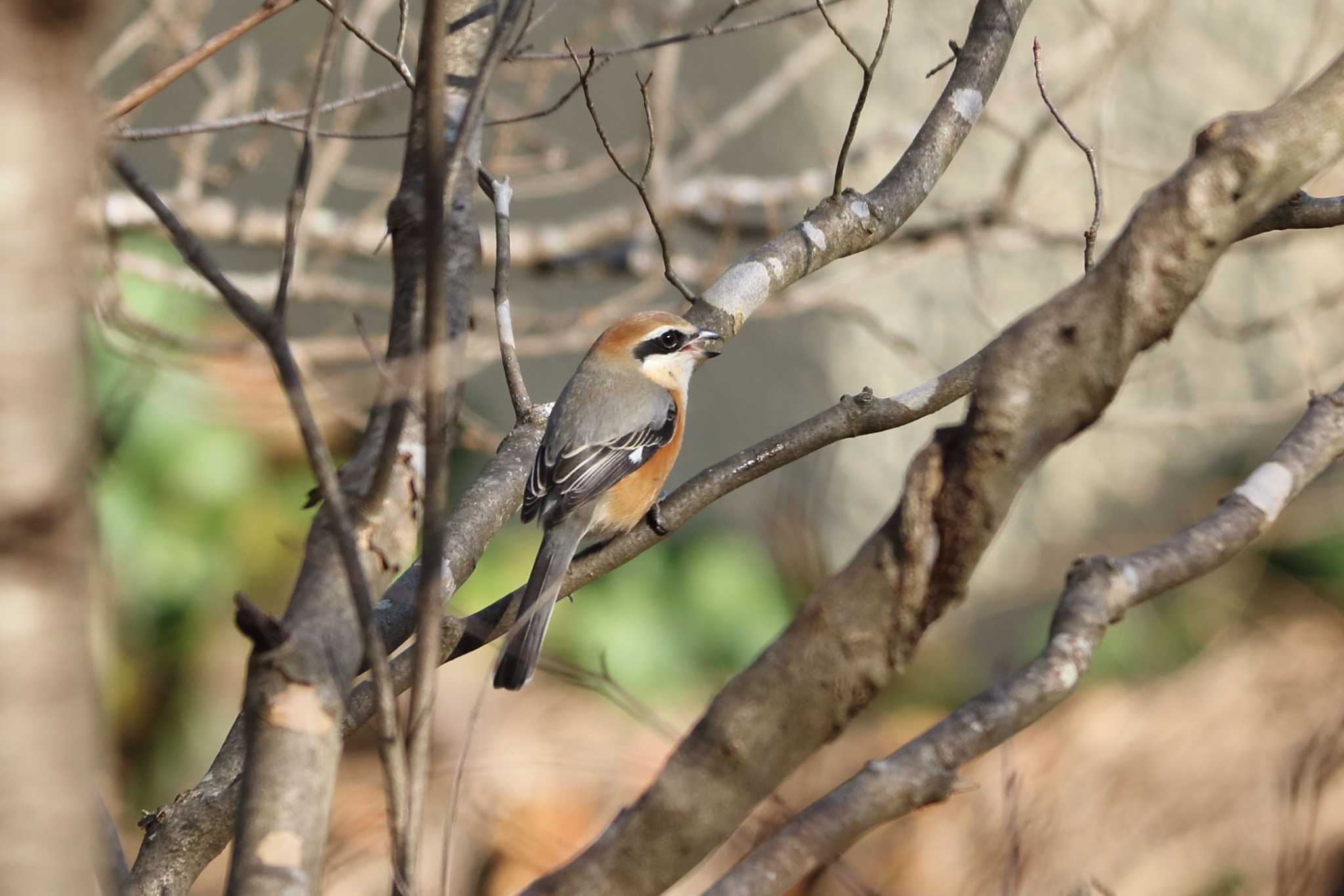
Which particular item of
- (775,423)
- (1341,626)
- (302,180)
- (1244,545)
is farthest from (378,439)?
(775,423)

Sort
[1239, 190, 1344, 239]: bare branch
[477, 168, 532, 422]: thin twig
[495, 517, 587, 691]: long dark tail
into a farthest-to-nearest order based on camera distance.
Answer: [495, 517, 587, 691]: long dark tail
[477, 168, 532, 422]: thin twig
[1239, 190, 1344, 239]: bare branch

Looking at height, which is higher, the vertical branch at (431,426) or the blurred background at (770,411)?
the blurred background at (770,411)

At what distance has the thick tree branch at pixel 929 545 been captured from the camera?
47.6 inches

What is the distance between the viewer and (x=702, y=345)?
3.25m

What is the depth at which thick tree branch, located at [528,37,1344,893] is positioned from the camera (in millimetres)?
1208

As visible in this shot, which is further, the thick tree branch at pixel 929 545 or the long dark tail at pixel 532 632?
the long dark tail at pixel 532 632

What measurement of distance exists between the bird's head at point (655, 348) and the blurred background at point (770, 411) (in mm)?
554

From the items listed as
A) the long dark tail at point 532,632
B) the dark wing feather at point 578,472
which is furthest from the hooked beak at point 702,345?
the long dark tail at point 532,632

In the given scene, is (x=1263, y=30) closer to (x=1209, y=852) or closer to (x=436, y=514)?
(x=1209, y=852)

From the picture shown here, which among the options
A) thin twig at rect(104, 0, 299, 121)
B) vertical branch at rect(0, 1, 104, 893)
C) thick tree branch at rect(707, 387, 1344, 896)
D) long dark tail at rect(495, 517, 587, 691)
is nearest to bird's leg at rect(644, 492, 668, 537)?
long dark tail at rect(495, 517, 587, 691)

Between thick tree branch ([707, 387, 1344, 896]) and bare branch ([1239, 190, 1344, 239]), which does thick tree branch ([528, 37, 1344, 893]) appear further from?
bare branch ([1239, 190, 1344, 239])

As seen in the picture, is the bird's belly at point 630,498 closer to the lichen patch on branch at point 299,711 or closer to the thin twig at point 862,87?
the thin twig at point 862,87

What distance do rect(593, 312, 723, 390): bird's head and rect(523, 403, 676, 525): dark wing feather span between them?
23 cm

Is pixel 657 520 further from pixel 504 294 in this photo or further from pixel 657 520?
pixel 504 294
